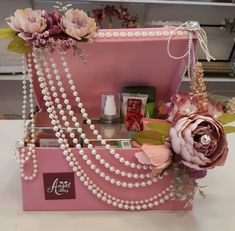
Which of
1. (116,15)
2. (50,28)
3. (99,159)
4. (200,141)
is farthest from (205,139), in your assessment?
(116,15)

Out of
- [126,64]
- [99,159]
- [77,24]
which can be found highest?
[77,24]

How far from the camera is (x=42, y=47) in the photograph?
536mm

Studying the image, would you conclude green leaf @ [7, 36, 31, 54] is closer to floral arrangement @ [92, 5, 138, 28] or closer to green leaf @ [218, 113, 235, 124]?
green leaf @ [218, 113, 235, 124]

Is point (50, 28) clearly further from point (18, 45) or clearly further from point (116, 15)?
point (116, 15)

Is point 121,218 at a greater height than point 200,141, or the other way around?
point 200,141

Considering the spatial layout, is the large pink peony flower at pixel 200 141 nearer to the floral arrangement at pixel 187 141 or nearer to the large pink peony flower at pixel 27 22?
the floral arrangement at pixel 187 141

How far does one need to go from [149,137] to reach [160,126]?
3 cm

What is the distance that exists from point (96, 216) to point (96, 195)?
Answer: 4cm

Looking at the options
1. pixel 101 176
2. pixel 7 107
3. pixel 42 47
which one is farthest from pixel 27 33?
pixel 7 107

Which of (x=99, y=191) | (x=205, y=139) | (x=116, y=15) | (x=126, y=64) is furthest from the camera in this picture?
(x=116, y=15)

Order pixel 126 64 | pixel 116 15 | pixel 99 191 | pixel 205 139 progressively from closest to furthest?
pixel 205 139 → pixel 99 191 → pixel 126 64 → pixel 116 15

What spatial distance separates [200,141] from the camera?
0.49 metres

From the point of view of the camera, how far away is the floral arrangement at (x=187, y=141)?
492mm

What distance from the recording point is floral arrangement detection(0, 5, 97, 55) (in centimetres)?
52
